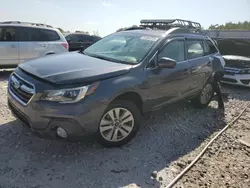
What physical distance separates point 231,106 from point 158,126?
2824 mm

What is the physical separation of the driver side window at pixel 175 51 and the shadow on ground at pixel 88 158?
1.33 meters

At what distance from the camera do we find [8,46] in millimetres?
8117

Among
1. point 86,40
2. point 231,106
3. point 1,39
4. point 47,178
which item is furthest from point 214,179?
point 86,40

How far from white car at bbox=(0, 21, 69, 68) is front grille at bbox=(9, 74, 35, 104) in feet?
17.0

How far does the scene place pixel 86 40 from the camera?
14820mm

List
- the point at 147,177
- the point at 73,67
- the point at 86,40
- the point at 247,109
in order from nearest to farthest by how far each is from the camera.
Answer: the point at 147,177 → the point at 73,67 → the point at 247,109 → the point at 86,40

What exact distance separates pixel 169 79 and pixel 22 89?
91.9 inches

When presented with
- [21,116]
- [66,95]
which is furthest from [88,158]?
[21,116]

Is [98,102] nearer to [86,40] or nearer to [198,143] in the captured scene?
[198,143]

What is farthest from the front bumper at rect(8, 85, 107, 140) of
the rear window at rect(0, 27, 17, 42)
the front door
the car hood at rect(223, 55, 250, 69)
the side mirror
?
the car hood at rect(223, 55, 250, 69)

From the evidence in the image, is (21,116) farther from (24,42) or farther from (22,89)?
(24,42)

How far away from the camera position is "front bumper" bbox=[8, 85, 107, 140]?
9.79 feet

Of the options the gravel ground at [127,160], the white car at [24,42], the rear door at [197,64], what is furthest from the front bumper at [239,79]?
the white car at [24,42]

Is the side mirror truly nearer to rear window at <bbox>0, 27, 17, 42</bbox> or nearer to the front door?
the front door
